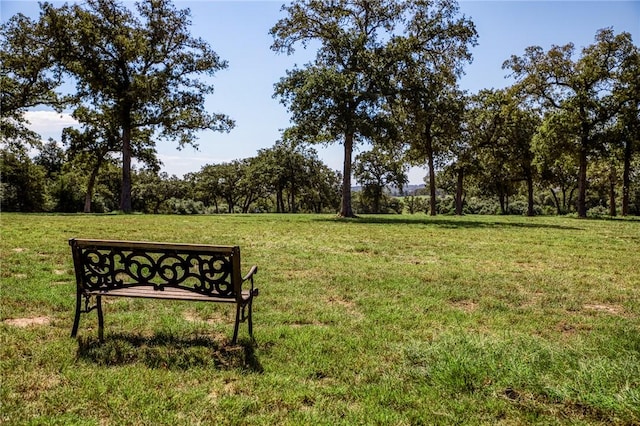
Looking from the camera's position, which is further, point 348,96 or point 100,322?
point 348,96

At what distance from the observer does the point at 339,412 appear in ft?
11.0

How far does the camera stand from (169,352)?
449 cm

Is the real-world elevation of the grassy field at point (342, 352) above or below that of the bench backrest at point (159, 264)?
below

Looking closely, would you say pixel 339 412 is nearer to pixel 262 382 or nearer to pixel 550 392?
pixel 262 382

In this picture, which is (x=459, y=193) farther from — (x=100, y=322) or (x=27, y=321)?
(x=27, y=321)

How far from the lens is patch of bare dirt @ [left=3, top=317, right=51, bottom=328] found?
17.1ft

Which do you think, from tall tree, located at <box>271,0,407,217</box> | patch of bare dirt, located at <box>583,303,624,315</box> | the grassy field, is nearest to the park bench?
the grassy field

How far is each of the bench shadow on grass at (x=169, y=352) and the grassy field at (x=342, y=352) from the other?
2 centimetres

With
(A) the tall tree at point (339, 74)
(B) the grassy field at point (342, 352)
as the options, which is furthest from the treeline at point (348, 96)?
(B) the grassy field at point (342, 352)

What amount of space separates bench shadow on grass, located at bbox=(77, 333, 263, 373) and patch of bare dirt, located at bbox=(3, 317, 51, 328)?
0.96 m

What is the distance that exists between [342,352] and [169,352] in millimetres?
1789

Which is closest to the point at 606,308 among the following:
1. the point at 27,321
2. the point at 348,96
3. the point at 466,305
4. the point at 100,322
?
the point at 466,305

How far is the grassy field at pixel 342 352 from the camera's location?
11.1 ft

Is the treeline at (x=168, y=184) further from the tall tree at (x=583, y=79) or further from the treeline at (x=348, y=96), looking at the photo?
the tall tree at (x=583, y=79)
